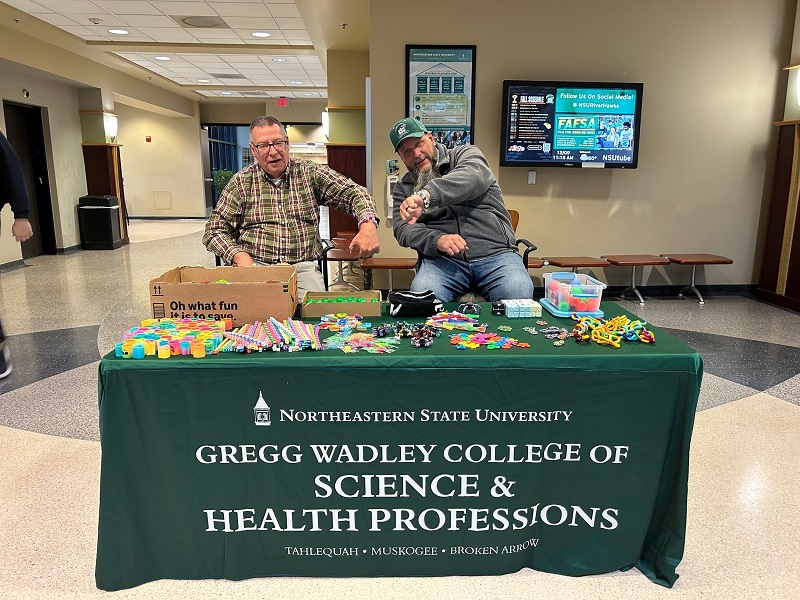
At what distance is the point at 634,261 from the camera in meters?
5.43

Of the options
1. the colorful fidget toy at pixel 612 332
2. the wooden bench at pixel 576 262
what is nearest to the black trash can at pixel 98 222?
the wooden bench at pixel 576 262

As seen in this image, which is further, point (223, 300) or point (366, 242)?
point (366, 242)

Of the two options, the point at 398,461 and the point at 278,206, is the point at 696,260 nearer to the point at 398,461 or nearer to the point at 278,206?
the point at 278,206

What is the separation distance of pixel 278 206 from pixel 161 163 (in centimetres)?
1437

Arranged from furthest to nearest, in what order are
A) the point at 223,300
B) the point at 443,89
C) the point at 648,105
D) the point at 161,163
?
1. the point at 161,163
2. the point at 648,105
3. the point at 443,89
4. the point at 223,300

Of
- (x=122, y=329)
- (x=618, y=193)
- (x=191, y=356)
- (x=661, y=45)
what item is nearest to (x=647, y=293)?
(x=618, y=193)

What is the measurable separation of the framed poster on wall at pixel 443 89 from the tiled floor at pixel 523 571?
2393 millimetres

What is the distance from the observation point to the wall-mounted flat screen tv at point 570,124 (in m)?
5.20

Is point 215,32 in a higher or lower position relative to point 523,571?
higher

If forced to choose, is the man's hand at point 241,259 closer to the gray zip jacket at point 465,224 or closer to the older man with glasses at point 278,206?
the older man with glasses at point 278,206

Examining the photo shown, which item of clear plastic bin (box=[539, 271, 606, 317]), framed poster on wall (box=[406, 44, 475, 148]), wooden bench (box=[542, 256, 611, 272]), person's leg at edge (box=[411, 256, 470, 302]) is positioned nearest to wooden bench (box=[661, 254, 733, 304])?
wooden bench (box=[542, 256, 611, 272])

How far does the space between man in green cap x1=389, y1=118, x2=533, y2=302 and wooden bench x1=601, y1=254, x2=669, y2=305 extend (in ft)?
9.43

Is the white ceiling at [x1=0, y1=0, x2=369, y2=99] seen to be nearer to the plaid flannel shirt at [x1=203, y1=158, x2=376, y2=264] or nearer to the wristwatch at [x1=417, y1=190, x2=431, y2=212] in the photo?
the plaid flannel shirt at [x1=203, y1=158, x2=376, y2=264]

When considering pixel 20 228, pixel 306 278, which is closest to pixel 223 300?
pixel 306 278
